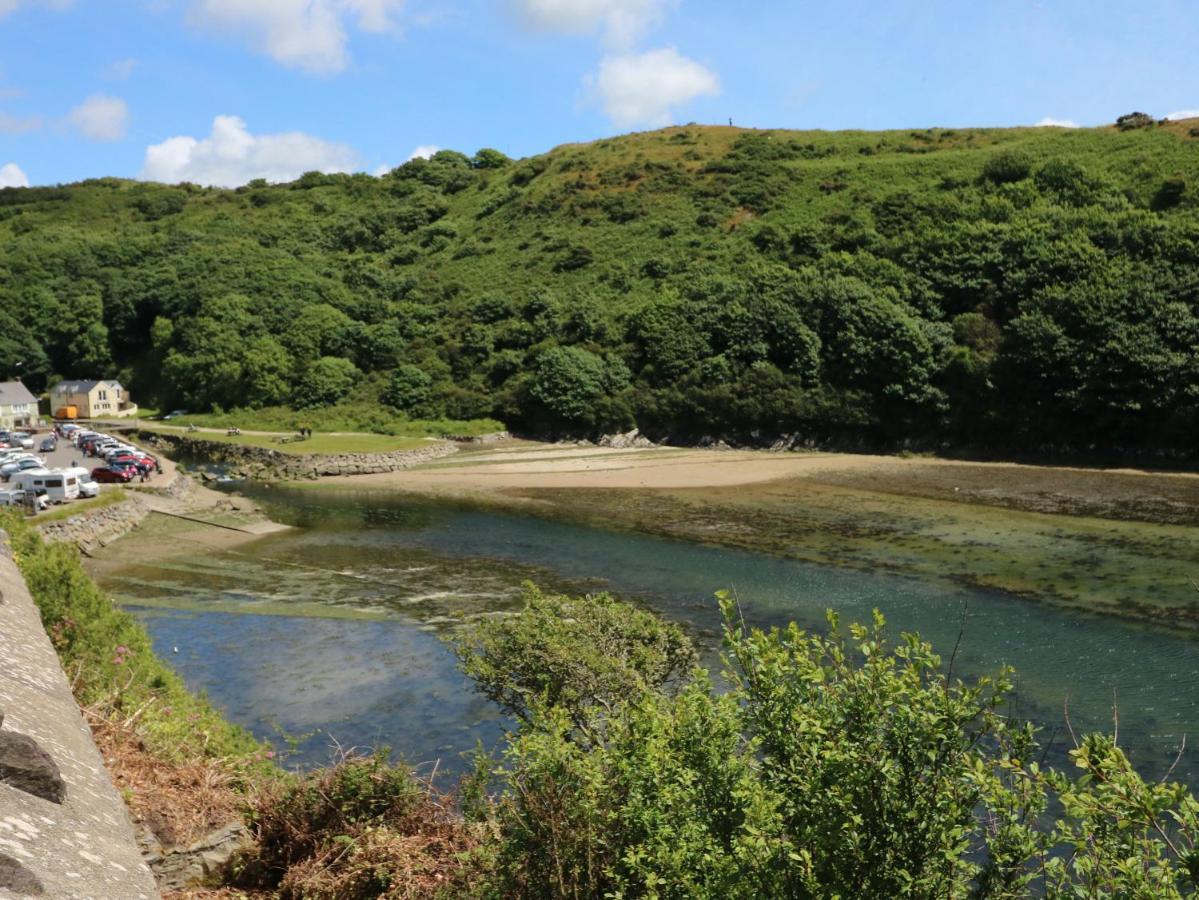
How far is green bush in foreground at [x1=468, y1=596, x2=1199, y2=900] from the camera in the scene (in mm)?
6066

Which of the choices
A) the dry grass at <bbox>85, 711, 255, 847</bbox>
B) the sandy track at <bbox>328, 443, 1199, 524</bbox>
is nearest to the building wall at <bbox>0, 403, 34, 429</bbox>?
the sandy track at <bbox>328, 443, 1199, 524</bbox>

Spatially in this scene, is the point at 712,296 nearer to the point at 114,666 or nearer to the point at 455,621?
the point at 455,621

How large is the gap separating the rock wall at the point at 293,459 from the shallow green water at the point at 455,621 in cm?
2170

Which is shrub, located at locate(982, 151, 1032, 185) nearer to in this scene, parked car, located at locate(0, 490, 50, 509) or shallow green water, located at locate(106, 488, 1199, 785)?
shallow green water, located at locate(106, 488, 1199, 785)

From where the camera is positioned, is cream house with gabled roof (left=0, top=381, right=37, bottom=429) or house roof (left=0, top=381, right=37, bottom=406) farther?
house roof (left=0, top=381, right=37, bottom=406)

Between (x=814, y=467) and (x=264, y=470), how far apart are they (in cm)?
4026

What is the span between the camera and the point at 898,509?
5062cm

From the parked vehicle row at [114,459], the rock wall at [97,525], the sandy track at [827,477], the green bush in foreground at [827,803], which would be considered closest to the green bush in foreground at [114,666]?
the green bush in foreground at [827,803]

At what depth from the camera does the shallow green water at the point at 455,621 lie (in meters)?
23.1

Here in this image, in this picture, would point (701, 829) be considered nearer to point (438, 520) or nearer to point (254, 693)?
point (254, 693)

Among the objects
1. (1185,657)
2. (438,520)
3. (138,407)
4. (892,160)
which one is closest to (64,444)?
(138,407)

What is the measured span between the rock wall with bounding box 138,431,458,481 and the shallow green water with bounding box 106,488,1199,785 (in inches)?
854

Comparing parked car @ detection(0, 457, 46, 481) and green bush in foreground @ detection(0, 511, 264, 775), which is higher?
parked car @ detection(0, 457, 46, 481)

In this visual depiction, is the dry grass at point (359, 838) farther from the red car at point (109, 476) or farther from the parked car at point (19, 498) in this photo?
the red car at point (109, 476)
